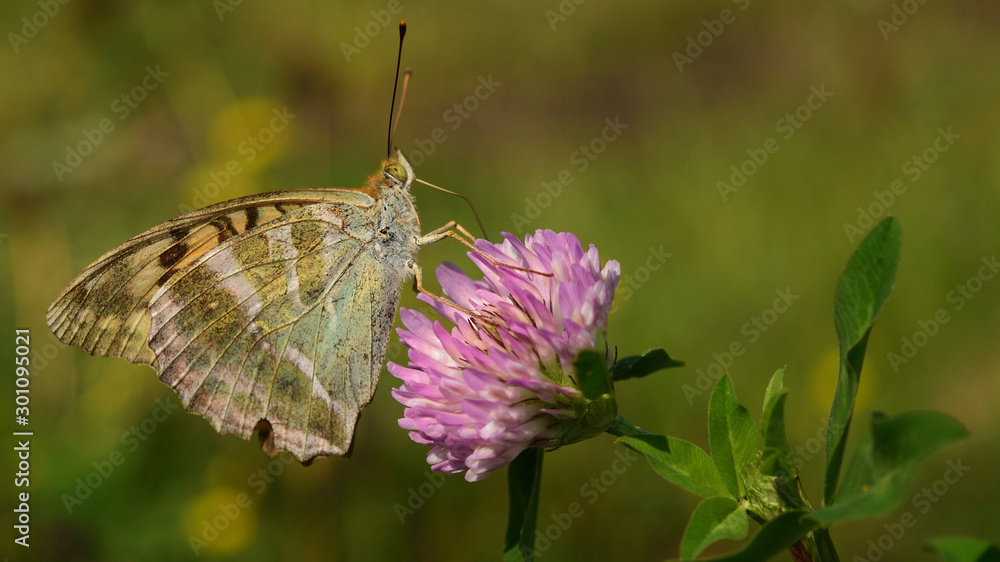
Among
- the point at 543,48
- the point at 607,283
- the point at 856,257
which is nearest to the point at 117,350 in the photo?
the point at 607,283

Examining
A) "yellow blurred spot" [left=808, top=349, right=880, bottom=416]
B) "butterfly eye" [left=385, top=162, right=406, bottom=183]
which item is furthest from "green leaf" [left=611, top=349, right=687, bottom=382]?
"yellow blurred spot" [left=808, top=349, right=880, bottom=416]

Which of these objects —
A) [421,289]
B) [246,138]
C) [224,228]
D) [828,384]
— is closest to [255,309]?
[224,228]

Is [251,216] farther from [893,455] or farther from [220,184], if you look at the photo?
[893,455]

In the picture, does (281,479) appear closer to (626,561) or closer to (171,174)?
(626,561)

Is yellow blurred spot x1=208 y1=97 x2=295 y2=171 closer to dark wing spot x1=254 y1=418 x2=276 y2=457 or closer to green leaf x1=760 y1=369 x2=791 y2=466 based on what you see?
dark wing spot x1=254 y1=418 x2=276 y2=457

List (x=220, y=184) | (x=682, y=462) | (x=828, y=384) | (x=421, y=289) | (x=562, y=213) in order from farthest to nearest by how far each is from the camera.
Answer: (x=562, y=213), (x=220, y=184), (x=828, y=384), (x=421, y=289), (x=682, y=462)
